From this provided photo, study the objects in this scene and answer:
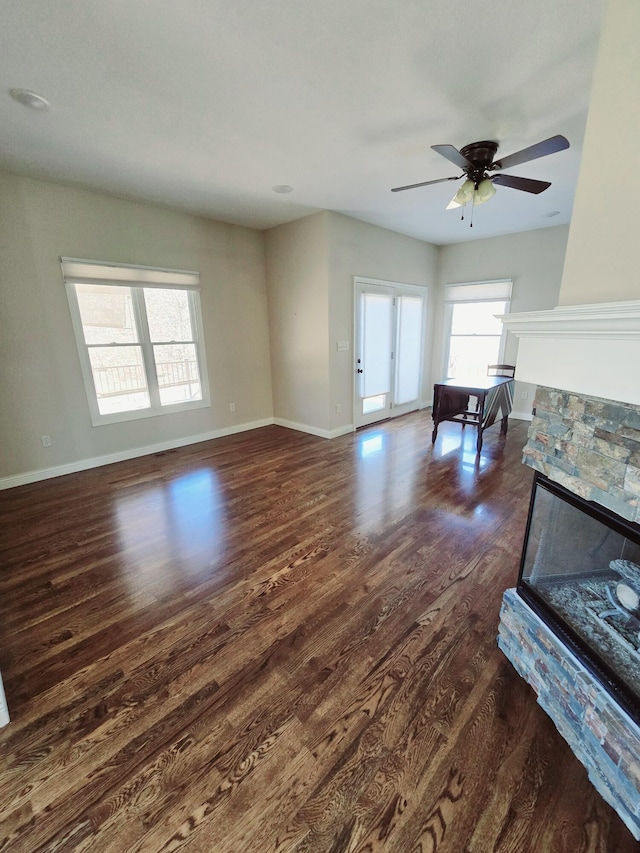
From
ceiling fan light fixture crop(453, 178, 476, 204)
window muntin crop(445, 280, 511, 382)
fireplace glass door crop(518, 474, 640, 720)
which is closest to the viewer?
fireplace glass door crop(518, 474, 640, 720)

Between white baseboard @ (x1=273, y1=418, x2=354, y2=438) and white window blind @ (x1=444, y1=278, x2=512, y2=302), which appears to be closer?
white baseboard @ (x1=273, y1=418, x2=354, y2=438)

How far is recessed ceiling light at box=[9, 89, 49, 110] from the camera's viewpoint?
2061 mm

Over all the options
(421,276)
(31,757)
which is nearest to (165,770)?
(31,757)

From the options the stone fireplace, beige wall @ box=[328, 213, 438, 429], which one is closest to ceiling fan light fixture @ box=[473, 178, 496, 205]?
the stone fireplace

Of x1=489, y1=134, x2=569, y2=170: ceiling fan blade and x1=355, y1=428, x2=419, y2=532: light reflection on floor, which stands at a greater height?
x1=489, y1=134, x2=569, y2=170: ceiling fan blade

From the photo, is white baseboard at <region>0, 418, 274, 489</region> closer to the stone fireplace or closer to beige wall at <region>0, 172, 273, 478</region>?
beige wall at <region>0, 172, 273, 478</region>

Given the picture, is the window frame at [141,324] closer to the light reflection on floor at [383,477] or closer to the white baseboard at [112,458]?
the white baseboard at [112,458]

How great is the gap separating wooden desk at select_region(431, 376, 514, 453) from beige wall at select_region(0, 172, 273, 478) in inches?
120

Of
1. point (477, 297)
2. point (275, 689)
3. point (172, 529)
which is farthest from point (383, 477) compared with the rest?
point (477, 297)

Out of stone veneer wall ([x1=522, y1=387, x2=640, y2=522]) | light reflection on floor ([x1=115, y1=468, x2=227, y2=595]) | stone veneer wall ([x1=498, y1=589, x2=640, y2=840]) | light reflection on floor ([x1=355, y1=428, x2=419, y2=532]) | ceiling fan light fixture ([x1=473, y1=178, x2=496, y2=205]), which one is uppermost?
ceiling fan light fixture ([x1=473, y1=178, x2=496, y2=205])

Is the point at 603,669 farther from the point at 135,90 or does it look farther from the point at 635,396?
the point at 135,90

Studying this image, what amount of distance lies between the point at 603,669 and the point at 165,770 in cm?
161

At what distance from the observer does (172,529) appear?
279 cm

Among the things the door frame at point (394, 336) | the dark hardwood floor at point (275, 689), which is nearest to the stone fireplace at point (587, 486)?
the dark hardwood floor at point (275, 689)
